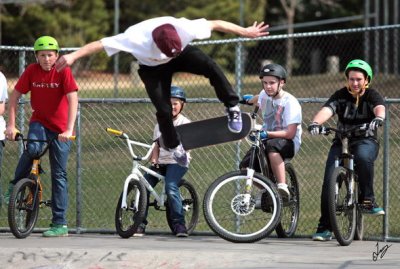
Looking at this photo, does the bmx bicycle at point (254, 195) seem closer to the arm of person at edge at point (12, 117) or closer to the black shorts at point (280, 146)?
the black shorts at point (280, 146)

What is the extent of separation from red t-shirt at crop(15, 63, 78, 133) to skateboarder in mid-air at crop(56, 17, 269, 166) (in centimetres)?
128

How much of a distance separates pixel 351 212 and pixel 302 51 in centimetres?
2742

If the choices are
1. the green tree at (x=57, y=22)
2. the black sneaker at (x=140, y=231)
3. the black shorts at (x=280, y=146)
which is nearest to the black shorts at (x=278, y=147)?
the black shorts at (x=280, y=146)

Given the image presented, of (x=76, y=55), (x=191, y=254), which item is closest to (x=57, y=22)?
(x=191, y=254)

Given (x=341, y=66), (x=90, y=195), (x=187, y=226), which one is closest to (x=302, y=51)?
(x=341, y=66)

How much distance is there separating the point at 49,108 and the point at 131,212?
4.09 ft

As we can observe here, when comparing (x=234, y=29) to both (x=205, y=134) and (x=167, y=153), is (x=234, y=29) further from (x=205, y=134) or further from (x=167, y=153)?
(x=167, y=153)

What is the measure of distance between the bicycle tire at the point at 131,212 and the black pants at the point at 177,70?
1.11 m

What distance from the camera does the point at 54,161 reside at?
9.70 metres

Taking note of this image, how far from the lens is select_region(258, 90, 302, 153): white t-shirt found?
9172 mm

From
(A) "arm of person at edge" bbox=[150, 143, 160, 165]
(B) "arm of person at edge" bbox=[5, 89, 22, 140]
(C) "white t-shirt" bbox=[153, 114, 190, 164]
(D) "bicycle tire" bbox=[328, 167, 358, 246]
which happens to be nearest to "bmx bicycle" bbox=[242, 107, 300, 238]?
(D) "bicycle tire" bbox=[328, 167, 358, 246]

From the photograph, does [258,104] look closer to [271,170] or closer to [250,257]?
[271,170]

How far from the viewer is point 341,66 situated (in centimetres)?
2812

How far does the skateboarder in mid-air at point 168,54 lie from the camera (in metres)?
7.85
